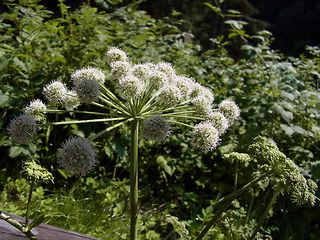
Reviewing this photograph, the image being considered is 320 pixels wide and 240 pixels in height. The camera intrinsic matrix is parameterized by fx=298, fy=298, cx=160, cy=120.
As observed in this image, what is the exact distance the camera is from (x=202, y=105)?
188 cm

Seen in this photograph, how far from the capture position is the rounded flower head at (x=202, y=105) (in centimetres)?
188

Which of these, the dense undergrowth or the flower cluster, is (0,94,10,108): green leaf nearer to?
the dense undergrowth

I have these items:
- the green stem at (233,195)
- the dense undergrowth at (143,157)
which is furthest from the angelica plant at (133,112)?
the dense undergrowth at (143,157)

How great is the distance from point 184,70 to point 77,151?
318cm

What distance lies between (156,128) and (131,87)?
0.96 ft

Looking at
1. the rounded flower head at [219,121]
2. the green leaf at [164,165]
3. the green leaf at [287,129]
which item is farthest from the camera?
the green leaf at [164,165]

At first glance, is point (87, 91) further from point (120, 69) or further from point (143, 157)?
point (143, 157)

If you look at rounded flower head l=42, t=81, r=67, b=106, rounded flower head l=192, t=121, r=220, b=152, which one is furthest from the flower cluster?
rounded flower head l=42, t=81, r=67, b=106

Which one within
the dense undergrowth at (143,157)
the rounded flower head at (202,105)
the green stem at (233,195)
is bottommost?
the dense undergrowth at (143,157)

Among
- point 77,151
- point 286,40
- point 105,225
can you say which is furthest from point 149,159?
point 286,40

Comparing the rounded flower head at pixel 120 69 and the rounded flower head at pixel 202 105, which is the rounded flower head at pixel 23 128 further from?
the rounded flower head at pixel 202 105

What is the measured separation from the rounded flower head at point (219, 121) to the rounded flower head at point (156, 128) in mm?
302

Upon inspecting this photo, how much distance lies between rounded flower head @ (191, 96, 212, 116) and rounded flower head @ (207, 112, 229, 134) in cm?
6

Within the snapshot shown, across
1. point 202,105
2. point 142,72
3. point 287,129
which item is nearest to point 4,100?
point 142,72
